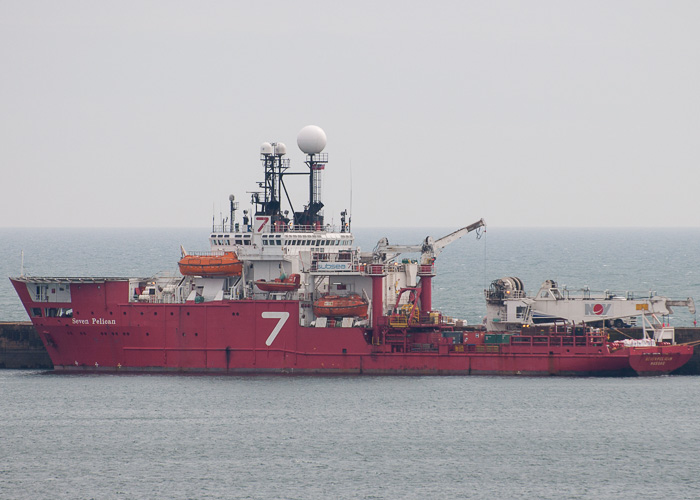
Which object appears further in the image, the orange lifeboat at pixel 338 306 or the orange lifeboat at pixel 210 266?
the orange lifeboat at pixel 210 266

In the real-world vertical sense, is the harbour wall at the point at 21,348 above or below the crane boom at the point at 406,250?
below

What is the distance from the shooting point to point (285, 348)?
54.2m

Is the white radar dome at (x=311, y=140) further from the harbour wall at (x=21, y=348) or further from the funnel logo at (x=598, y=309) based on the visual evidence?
the harbour wall at (x=21, y=348)

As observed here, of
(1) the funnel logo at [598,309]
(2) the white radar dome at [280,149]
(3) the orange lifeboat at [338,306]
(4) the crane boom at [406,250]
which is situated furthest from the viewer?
(2) the white radar dome at [280,149]

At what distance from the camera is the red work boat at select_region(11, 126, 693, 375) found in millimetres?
54031

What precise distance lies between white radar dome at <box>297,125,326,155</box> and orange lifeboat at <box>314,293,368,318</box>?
8350 mm

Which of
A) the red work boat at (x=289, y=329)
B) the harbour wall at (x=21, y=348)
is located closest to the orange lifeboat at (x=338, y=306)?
the red work boat at (x=289, y=329)

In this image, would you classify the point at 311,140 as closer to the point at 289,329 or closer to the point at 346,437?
the point at 289,329

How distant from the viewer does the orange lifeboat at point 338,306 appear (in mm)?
53906

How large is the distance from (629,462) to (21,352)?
3343 centimetres

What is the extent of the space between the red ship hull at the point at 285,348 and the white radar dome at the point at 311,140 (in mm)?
8745

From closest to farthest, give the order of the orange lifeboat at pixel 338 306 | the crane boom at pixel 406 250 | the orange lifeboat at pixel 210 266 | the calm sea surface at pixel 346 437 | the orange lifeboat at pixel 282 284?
the calm sea surface at pixel 346 437
the orange lifeboat at pixel 338 306
the orange lifeboat at pixel 282 284
the orange lifeboat at pixel 210 266
the crane boom at pixel 406 250

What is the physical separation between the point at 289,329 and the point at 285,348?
3.14 ft

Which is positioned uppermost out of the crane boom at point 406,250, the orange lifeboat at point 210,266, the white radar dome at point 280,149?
the white radar dome at point 280,149
